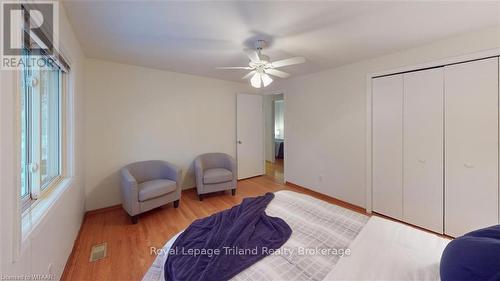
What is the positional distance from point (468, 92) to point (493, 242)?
2.05 m

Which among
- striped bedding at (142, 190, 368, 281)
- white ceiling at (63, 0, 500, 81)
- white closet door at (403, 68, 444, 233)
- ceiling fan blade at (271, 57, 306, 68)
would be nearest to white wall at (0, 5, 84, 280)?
white ceiling at (63, 0, 500, 81)

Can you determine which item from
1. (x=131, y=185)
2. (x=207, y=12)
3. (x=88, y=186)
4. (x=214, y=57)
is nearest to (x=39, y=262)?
(x=131, y=185)

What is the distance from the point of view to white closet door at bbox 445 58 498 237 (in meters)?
1.99

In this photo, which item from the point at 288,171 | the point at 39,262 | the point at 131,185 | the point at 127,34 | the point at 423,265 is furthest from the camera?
the point at 288,171

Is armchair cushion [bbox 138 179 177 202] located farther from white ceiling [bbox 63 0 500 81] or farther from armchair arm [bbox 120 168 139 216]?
white ceiling [bbox 63 0 500 81]

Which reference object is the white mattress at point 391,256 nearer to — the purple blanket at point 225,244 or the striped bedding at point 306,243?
the striped bedding at point 306,243

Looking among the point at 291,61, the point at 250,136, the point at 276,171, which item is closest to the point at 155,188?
the point at 291,61

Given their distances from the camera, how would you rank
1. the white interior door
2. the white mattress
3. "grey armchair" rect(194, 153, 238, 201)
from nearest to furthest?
the white mattress < "grey armchair" rect(194, 153, 238, 201) < the white interior door

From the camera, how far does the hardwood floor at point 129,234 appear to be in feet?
5.82

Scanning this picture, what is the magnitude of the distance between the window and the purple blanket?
94cm

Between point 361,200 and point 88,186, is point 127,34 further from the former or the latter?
point 361,200

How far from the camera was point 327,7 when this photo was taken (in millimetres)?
1591

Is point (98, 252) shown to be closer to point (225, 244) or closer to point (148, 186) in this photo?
point (148, 186)

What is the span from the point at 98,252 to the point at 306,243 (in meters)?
2.09
